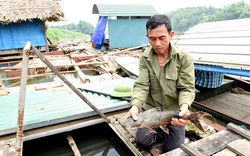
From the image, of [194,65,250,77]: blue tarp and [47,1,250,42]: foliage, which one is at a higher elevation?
[47,1,250,42]: foliage

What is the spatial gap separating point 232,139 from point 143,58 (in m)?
1.80

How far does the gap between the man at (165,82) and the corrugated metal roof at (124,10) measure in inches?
524

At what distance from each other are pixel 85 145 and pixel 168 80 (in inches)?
96.2

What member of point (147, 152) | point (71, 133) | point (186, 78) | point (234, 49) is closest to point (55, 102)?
point (71, 133)

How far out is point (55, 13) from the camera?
13.5m

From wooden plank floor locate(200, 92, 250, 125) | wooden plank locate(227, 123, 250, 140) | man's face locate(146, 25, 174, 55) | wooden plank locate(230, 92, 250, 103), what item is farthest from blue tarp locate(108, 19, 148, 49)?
wooden plank locate(227, 123, 250, 140)

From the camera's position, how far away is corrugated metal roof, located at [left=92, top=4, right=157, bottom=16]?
1507 cm

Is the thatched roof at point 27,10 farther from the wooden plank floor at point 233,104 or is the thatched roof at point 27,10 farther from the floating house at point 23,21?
the wooden plank floor at point 233,104

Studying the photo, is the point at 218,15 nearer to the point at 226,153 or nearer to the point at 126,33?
the point at 126,33

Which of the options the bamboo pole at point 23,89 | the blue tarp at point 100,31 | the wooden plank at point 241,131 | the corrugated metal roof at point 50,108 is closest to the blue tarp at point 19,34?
the blue tarp at point 100,31

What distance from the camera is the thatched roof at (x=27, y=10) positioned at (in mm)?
12297

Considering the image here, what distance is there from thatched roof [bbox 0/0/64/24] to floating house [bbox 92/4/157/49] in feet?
12.5

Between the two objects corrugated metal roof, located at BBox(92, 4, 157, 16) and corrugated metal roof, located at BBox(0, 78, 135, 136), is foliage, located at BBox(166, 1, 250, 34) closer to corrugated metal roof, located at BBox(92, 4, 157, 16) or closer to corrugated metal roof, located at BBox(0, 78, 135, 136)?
corrugated metal roof, located at BBox(92, 4, 157, 16)

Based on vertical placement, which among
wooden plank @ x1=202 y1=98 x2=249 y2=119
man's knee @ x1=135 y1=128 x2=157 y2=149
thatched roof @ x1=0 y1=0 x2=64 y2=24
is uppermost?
thatched roof @ x1=0 y1=0 x2=64 y2=24
